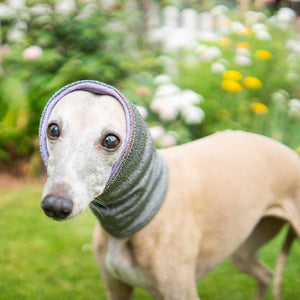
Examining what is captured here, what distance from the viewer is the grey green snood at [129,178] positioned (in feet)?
5.06

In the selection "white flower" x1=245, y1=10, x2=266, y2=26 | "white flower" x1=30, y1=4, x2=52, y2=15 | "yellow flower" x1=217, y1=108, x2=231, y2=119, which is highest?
"white flower" x1=30, y1=4, x2=52, y2=15

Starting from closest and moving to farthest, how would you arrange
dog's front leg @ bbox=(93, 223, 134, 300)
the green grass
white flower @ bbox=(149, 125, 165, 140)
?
dog's front leg @ bbox=(93, 223, 134, 300) < the green grass < white flower @ bbox=(149, 125, 165, 140)

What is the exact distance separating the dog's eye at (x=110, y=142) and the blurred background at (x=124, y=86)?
1.64 meters

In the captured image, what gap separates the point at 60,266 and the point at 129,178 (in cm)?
179

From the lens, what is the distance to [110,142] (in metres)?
1.48

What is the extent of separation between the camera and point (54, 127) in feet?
4.91

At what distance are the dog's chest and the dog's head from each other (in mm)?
409

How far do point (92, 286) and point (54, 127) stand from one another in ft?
5.71

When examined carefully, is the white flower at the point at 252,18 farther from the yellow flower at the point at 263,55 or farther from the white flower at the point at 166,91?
the white flower at the point at 166,91

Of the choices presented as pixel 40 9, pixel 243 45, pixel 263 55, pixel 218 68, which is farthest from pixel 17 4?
pixel 263 55

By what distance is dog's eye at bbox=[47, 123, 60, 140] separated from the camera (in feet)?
4.89

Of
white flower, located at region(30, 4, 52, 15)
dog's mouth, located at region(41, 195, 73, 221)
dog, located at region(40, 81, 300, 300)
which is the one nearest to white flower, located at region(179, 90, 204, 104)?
dog, located at region(40, 81, 300, 300)

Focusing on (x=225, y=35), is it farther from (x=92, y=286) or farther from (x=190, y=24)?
(x=92, y=286)

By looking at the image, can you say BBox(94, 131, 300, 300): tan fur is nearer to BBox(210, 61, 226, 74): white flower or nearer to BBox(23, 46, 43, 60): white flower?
BBox(210, 61, 226, 74): white flower
